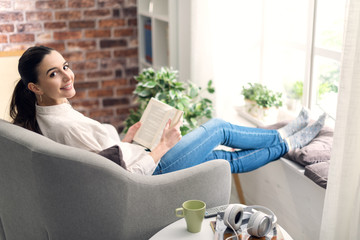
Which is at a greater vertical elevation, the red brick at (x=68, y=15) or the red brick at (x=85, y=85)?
the red brick at (x=68, y=15)

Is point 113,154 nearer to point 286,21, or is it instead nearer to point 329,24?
point 329,24

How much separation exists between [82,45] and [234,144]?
70.3 inches

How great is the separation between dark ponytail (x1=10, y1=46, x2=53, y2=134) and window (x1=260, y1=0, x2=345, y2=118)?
1.46m

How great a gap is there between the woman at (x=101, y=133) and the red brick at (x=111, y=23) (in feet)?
5.39

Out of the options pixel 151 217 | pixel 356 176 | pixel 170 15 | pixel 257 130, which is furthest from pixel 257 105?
pixel 151 217

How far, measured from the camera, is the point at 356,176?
1724 millimetres

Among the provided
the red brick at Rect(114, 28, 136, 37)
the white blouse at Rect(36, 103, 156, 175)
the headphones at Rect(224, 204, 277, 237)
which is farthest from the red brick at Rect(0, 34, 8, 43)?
the headphones at Rect(224, 204, 277, 237)

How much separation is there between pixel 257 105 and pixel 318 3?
0.72 meters

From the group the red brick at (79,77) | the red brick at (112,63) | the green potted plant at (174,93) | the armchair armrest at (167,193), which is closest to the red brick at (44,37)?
the red brick at (79,77)

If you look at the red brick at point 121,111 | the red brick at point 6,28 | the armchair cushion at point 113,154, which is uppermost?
the red brick at point 6,28

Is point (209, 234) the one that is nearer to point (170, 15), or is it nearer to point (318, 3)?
point (318, 3)

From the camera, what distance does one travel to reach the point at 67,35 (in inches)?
139

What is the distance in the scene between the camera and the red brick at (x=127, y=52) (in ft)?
12.2

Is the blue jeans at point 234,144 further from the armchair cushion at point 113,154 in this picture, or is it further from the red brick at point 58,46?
the red brick at point 58,46
